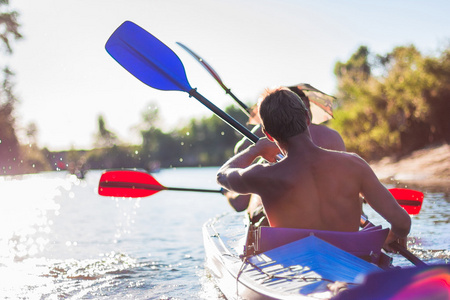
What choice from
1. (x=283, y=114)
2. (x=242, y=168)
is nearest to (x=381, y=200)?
(x=283, y=114)

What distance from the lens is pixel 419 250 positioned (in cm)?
589

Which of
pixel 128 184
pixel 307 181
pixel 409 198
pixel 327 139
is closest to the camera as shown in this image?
pixel 307 181

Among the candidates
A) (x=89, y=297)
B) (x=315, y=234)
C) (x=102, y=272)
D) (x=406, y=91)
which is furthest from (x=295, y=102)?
(x=406, y=91)

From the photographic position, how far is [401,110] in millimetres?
20719

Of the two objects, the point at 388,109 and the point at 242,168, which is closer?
the point at 242,168

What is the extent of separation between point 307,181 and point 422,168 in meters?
15.6

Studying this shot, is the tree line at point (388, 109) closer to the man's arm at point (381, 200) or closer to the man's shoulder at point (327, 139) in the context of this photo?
the man's shoulder at point (327, 139)

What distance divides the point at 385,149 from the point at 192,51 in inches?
639

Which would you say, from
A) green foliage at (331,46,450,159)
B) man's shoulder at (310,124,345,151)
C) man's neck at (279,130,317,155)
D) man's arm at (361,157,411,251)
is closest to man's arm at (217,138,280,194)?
man's neck at (279,130,317,155)

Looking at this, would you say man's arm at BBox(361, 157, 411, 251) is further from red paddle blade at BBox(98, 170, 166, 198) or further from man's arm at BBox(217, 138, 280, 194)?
red paddle blade at BBox(98, 170, 166, 198)

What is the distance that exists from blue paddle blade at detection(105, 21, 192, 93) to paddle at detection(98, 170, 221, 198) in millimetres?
919

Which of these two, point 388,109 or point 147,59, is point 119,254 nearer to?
point 147,59

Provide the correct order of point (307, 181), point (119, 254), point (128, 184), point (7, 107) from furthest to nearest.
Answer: point (7, 107) < point (119, 254) < point (128, 184) < point (307, 181)

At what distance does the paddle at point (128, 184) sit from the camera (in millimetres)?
4797
